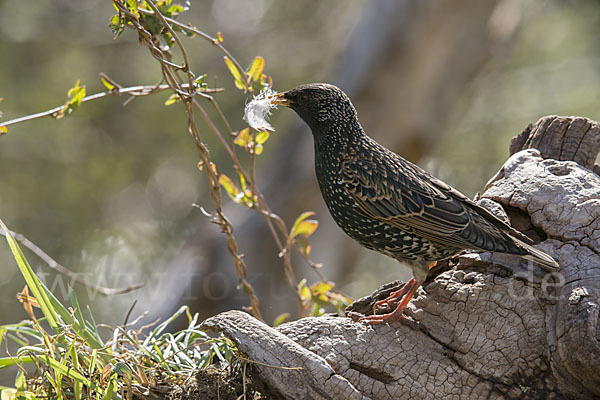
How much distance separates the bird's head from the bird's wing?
23 cm

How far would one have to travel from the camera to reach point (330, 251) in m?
7.47

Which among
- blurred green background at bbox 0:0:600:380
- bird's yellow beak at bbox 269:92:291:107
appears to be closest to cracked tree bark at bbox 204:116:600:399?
bird's yellow beak at bbox 269:92:291:107

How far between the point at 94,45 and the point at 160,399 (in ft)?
28.7

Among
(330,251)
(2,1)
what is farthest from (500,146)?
(2,1)

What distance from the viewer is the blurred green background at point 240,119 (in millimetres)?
6746

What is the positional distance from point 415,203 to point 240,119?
8403mm

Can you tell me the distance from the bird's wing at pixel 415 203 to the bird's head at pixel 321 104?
0.23 meters

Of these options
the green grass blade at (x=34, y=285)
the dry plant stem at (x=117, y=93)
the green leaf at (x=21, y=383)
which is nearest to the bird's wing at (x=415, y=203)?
the dry plant stem at (x=117, y=93)

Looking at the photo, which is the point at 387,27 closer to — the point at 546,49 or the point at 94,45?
the point at 94,45

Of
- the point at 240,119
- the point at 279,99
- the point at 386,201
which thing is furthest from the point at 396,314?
the point at 240,119

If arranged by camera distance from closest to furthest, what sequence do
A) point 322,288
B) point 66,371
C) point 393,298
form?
point 66,371
point 393,298
point 322,288

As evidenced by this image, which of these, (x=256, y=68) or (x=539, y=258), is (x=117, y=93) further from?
(x=539, y=258)

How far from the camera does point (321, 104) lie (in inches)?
130

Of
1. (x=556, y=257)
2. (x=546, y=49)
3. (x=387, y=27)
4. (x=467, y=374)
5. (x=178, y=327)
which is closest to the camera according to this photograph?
(x=467, y=374)
